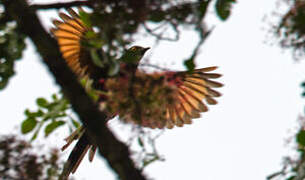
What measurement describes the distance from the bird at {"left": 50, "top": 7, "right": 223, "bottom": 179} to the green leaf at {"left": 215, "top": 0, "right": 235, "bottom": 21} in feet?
0.79

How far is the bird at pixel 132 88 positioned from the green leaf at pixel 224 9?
0.79 feet

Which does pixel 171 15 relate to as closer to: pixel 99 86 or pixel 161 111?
pixel 161 111

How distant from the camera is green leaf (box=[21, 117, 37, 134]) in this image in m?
1.88

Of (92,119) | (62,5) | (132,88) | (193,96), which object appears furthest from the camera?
(193,96)

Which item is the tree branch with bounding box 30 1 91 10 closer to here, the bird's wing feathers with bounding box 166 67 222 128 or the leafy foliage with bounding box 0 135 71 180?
the leafy foliage with bounding box 0 135 71 180

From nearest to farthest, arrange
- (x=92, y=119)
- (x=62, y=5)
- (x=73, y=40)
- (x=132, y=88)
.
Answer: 1. (x=92, y=119)
2. (x=132, y=88)
3. (x=62, y=5)
4. (x=73, y=40)

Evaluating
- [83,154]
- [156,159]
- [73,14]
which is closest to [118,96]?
[156,159]

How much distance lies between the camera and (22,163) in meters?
1.68

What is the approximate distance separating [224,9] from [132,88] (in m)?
0.47

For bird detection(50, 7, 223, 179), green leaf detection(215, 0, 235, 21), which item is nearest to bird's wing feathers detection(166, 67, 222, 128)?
bird detection(50, 7, 223, 179)

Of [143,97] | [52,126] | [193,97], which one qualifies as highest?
[193,97]

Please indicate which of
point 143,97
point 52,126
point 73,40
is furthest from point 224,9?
point 73,40

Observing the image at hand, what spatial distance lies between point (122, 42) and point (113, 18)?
0.08 metres

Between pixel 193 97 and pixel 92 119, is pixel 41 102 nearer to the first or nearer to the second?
pixel 92 119
